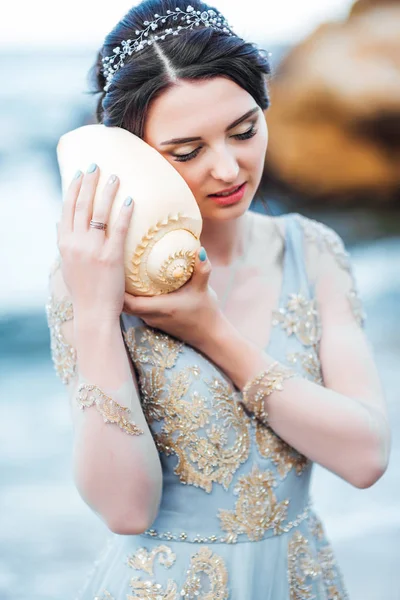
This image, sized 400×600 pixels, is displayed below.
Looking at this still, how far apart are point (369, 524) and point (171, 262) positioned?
3.05 m

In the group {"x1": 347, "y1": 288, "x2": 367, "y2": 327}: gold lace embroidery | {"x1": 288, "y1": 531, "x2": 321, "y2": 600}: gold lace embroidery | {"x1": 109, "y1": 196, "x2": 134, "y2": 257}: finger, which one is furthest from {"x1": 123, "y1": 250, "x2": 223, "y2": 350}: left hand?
{"x1": 288, "y1": 531, "x2": 321, "y2": 600}: gold lace embroidery

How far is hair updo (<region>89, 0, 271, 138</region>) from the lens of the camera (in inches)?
57.7

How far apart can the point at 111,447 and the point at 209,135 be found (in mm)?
574

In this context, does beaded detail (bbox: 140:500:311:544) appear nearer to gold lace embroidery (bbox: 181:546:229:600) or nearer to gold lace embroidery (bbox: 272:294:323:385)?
gold lace embroidery (bbox: 181:546:229:600)

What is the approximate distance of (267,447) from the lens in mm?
1581

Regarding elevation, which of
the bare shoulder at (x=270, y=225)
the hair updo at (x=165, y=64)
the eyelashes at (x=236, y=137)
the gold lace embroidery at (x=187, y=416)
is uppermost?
the hair updo at (x=165, y=64)

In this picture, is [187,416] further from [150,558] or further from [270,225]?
[270,225]

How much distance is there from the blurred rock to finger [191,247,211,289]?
8162mm

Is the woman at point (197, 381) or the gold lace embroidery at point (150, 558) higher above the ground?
the woman at point (197, 381)

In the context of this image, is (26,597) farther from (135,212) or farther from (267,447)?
(135,212)

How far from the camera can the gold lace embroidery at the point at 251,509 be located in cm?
156

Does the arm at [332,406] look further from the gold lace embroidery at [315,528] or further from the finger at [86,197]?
the finger at [86,197]

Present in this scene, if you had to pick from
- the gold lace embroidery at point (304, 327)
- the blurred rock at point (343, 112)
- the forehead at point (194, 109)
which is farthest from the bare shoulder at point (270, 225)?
the blurred rock at point (343, 112)

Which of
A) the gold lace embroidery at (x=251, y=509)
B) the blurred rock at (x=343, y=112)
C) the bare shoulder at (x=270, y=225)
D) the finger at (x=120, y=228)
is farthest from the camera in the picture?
the blurred rock at (x=343, y=112)
